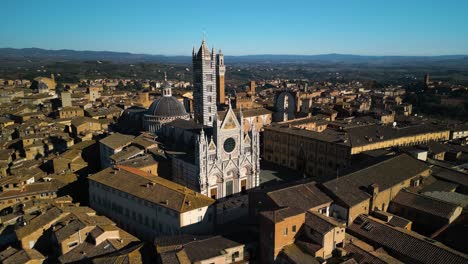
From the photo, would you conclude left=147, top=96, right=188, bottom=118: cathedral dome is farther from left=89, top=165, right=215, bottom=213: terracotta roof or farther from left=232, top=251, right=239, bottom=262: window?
left=232, top=251, right=239, bottom=262: window

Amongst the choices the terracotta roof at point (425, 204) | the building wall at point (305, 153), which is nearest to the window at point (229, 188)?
the building wall at point (305, 153)

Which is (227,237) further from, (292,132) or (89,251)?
(292,132)

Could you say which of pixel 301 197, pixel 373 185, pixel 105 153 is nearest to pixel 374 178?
pixel 373 185

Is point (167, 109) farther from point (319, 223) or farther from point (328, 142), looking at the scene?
point (319, 223)

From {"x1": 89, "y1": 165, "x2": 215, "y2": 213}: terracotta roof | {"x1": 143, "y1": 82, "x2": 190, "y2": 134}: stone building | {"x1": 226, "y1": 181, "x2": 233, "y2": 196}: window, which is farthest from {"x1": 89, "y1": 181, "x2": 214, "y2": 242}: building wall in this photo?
{"x1": 143, "y1": 82, "x2": 190, "y2": 134}: stone building

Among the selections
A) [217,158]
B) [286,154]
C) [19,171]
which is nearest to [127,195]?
[217,158]
